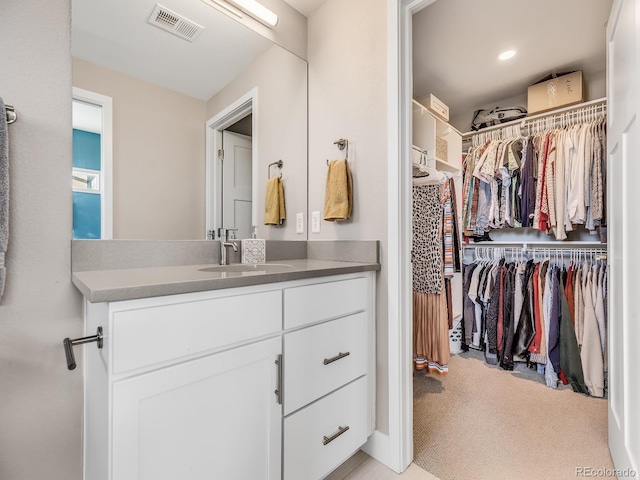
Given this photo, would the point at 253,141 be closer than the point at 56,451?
No

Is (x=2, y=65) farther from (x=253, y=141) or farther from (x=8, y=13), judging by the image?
(x=253, y=141)

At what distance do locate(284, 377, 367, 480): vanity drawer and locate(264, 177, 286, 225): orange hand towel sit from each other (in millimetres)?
964

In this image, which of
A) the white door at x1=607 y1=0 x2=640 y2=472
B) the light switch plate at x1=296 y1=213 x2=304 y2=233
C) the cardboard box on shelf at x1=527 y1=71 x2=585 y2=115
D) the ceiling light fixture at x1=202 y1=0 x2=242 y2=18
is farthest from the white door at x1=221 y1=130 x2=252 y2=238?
the cardboard box on shelf at x1=527 y1=71 x2=585 y2=115

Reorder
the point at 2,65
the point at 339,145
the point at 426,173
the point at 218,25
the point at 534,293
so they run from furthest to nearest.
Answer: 1. the point at 534,293
2. the point at 426,173
3. the point at 339,145
4. the point at 218,25
5. the point at 2,65

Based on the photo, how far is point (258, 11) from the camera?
1620 mm

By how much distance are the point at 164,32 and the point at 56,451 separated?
169cm

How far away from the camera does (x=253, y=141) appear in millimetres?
1765

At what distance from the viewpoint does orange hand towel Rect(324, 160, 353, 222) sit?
155 cm

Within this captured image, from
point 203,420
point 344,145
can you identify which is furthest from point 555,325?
A: point 203,420

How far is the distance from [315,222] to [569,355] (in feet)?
6.57

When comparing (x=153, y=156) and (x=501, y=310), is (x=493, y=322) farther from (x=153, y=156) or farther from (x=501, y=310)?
(x=153, y=156)

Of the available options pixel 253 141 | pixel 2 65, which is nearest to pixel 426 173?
pixel 253 141

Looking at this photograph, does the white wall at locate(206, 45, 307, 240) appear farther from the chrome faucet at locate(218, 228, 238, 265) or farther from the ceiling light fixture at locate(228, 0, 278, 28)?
the chrome faucet at locate(218, 228, 238, 265)

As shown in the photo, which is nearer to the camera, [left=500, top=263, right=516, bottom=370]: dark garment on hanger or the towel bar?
the towel bar
